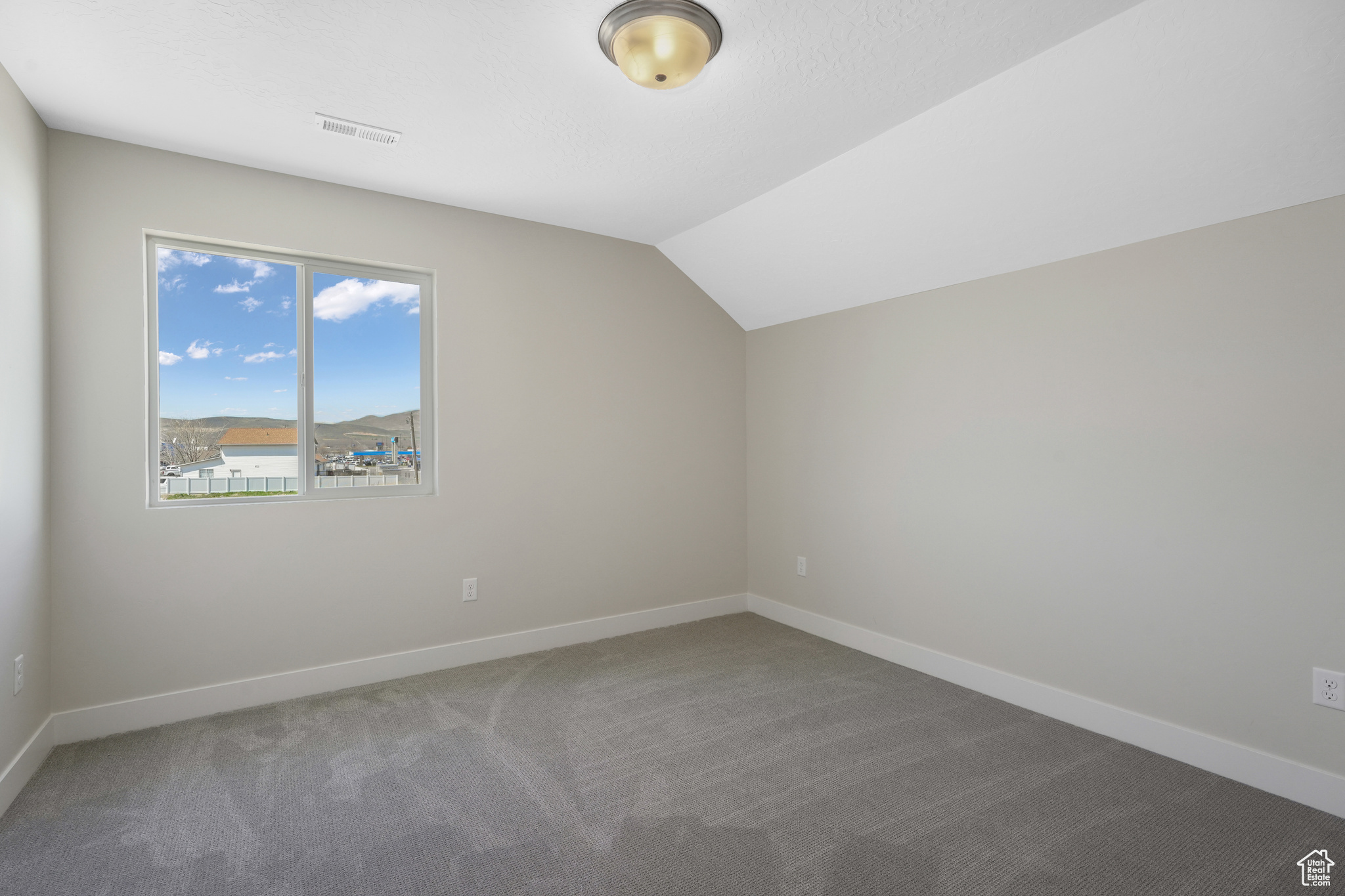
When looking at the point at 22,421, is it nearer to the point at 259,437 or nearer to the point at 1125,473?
the point at 259,437

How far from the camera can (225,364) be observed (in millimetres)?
3096

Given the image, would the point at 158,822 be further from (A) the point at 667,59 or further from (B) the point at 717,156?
(B) the point at 717,156

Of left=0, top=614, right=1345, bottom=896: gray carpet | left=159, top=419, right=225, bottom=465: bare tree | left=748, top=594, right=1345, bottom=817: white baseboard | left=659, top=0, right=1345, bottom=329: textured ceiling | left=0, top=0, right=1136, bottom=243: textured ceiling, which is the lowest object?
left=0, top=614, right=1345, bottom=896: gray carpet

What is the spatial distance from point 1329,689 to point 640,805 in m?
2.32

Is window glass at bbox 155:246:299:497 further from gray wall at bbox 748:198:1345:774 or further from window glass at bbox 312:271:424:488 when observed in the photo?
gray wall at bbox 748:198:1345:774

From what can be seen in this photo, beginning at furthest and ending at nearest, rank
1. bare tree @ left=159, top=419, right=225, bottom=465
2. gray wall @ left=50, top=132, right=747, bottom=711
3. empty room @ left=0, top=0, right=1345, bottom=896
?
bare tree @ left=159, top=419, right=225, bottom=465
gray wall @ left=50, top=132, right=747, bottom=711
empty room @ left=0, top=0, right=1345, bottom=896

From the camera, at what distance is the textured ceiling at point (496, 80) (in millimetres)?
1944

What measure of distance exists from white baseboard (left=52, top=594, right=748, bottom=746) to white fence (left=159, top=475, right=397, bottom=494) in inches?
34.2

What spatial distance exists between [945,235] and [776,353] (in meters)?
1.54

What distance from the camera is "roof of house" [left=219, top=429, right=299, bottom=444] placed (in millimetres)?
3104

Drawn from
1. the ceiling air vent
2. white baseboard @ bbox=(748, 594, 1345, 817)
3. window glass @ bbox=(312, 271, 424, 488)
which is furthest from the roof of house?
white baseboard @ bbox=(748, 594, 1345, 817)

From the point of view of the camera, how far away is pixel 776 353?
176 inches

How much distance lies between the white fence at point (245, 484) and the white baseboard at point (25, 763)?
993 mm

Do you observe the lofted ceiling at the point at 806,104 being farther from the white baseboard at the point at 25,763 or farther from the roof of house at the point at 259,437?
the white baseboard at the point at 25,763
